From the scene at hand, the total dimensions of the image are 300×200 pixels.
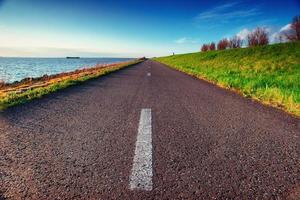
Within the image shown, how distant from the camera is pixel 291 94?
23.4 ft

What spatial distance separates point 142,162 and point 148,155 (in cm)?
24

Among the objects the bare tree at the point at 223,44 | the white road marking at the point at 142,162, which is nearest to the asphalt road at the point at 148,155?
the white road marking at the point at 142,162

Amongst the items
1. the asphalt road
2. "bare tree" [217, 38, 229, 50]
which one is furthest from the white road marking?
"bare tree" [217, 38, 229, 50]

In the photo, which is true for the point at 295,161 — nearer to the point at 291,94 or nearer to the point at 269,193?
the point at 269,193

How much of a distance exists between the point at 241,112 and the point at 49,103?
5152 mm

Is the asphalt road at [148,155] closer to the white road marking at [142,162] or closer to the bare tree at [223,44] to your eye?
the white road marking at [142,162]

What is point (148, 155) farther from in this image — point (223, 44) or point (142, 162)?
point (223, 44)

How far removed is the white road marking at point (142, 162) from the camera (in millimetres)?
2473

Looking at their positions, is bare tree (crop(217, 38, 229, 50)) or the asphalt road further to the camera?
bare tree (crop(217, 38, 229, 50))

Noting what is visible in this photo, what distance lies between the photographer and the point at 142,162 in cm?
299

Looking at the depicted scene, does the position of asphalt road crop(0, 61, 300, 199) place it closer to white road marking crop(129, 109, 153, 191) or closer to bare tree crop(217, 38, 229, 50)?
white road marking crop(129, 109, 153, 191)

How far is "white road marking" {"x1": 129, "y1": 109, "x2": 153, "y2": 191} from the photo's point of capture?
247 centimetres

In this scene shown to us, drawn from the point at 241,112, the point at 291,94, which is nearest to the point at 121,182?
the point at 241,112

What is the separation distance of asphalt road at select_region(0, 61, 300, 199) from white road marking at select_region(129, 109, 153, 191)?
1 cm
